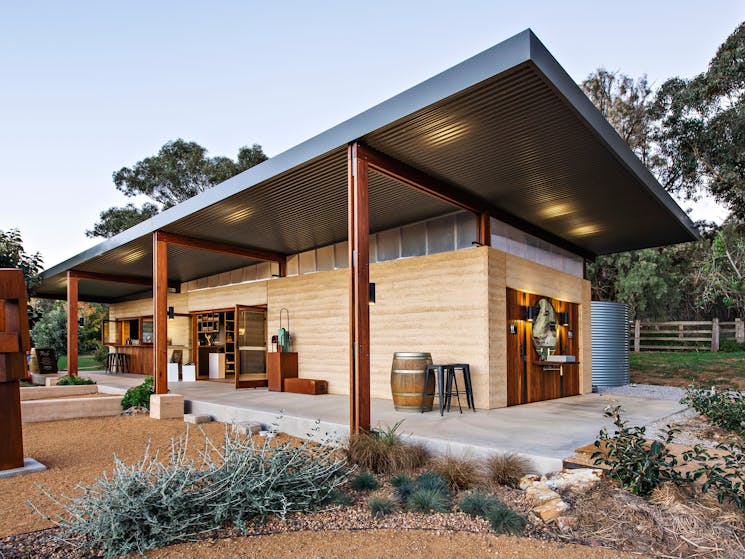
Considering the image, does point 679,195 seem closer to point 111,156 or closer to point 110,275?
point 110,275

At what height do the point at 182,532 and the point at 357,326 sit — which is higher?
the point at 357,326

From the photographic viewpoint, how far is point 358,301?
5.15 meters

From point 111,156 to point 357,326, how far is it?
25.7 meters

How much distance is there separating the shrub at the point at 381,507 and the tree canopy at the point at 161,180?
24.0m

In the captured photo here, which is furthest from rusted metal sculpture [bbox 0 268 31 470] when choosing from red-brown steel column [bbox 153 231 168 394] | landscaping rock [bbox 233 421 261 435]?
red-brown steel column [bbox 153 231 168 394]

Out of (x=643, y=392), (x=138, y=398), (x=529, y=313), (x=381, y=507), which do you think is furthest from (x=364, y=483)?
(x=643, y=392)

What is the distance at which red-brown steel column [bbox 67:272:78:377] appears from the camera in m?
12.8

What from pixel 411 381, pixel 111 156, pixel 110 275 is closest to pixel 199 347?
pixel 110 275

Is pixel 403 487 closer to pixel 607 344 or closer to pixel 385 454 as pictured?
pixel 385 454

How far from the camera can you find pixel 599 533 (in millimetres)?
2910

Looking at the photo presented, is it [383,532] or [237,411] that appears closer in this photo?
[383,532]

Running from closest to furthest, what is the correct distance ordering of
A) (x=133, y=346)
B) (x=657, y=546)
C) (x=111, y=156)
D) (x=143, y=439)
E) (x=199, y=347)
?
(x=657, y=546), (x=143, y=439), (x=199, y=347), (x=133, y=346), (x=111, y=156)

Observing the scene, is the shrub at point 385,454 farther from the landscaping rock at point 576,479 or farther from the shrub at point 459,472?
the landscaping rock at point 576,479

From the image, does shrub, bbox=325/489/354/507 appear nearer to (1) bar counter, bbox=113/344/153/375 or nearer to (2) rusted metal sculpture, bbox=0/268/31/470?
(2) rusted metal sculpture, bbox=0/268/31/470
